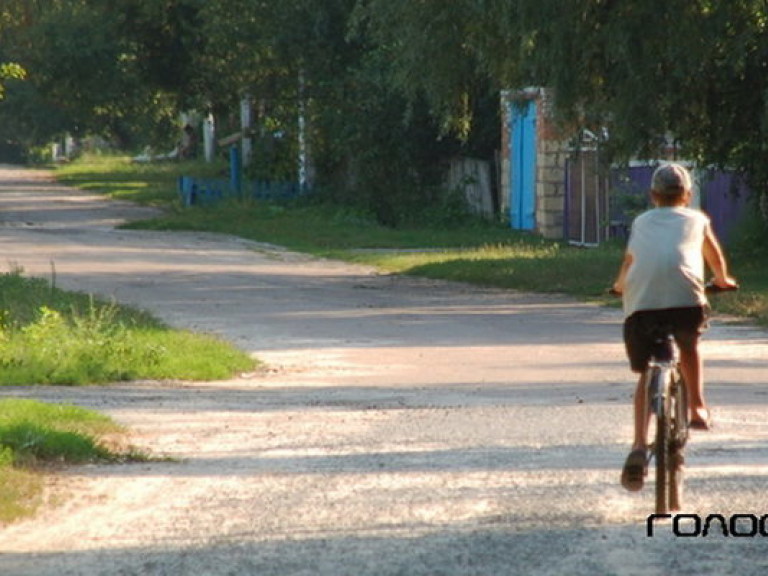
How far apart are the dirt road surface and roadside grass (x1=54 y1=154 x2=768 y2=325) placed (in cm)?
281

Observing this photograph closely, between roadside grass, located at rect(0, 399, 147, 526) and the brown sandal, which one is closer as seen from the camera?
the brown sandal

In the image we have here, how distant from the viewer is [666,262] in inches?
377

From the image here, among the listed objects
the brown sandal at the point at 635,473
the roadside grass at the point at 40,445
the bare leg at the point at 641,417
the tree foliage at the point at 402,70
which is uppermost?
the tree foliage at the point at 402,70

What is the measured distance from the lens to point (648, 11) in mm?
24922

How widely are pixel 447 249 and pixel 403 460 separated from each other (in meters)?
26.0

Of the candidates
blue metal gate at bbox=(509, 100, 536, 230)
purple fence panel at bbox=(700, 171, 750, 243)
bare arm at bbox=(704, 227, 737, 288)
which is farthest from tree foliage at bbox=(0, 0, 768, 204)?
bare arm at bbox=(704, 227, 737, 288)

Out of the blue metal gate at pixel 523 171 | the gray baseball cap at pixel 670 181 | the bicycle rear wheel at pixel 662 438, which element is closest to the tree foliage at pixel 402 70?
the blue metal gate at pixel 523 171

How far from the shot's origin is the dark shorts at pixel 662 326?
960 centimetres

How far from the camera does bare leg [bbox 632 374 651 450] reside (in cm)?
955

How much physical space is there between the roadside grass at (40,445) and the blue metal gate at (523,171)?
88.7 feet

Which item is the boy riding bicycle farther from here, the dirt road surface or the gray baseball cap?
the dirt road surface

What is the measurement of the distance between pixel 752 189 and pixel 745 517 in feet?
68.7

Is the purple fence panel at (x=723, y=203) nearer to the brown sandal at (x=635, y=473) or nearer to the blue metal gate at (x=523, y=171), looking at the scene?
the blue metal gate at (x=523, y=171)

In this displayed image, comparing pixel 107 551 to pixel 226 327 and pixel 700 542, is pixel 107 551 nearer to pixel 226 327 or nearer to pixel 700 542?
pixel 700 542
